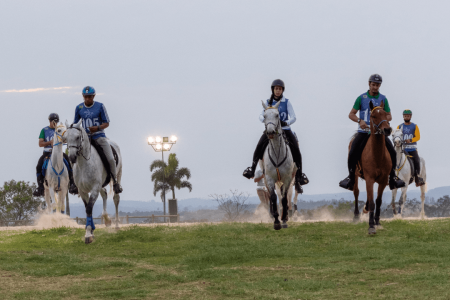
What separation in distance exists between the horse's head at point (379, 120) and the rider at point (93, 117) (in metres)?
7.78

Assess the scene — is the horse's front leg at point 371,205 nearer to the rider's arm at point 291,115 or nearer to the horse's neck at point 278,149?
the horse's neck at point 278,149

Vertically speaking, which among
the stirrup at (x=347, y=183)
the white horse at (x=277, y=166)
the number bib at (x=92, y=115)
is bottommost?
the stirrup at (x=347, y=183)

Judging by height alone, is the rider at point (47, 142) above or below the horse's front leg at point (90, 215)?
above

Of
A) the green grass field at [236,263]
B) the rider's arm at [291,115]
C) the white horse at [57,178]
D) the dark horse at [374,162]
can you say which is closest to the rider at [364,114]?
the dark horse at [374,162]

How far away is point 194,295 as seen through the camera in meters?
9.09

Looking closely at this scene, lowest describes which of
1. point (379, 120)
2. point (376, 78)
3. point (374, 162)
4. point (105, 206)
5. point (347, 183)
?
point (105, 206)

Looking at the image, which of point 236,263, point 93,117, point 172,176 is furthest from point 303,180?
point 172,176

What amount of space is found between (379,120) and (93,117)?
824 cm

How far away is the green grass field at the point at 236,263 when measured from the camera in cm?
923

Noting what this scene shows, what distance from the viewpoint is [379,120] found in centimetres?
1372

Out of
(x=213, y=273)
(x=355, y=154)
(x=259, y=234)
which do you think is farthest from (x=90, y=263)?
(x=355, y=154)

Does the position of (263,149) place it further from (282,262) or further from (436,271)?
(436,271)

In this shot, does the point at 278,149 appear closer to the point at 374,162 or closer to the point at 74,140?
the point at 374,162

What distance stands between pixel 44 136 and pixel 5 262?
10134mm
